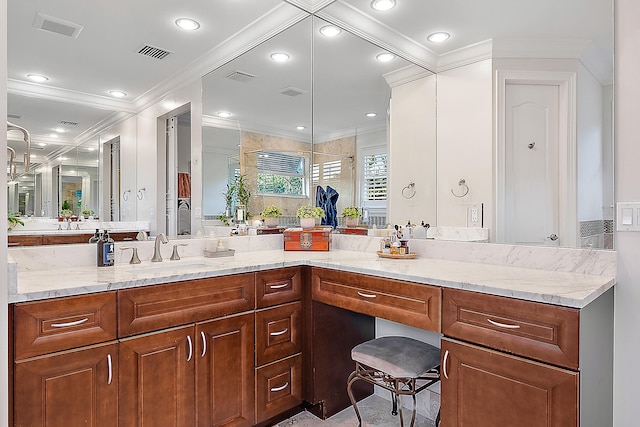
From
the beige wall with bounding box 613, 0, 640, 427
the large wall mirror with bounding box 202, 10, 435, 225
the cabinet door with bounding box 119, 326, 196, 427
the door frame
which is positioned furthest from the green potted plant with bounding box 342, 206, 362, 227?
the beige wall with bounding box 613, 0, 640, 427

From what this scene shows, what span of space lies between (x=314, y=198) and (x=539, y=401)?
2.01 metres

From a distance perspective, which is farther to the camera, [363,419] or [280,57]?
[280,57]

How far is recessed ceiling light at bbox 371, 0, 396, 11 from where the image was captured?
2.49m

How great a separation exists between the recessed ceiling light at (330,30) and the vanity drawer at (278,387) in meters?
2.21

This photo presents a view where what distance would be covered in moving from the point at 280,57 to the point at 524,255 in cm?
216

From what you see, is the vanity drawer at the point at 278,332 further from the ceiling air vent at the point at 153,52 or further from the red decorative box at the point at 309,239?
the ceiling air vent at the point at 153,52

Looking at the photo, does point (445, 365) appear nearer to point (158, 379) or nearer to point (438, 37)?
point (158, 379)

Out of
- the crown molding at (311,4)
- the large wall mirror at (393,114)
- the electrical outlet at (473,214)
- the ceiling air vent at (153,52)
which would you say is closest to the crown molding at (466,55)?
the large wall mirror at (393,114)

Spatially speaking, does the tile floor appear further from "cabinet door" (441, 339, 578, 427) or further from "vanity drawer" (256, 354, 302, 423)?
"cabinet door" (441, 339, 578, 427)

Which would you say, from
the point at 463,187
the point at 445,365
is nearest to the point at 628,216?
the point at 463,187

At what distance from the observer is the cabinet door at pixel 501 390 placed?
1267mm

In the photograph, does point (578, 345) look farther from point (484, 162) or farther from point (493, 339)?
point (484, 162)

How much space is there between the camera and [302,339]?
2.22m

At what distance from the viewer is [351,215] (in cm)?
283
